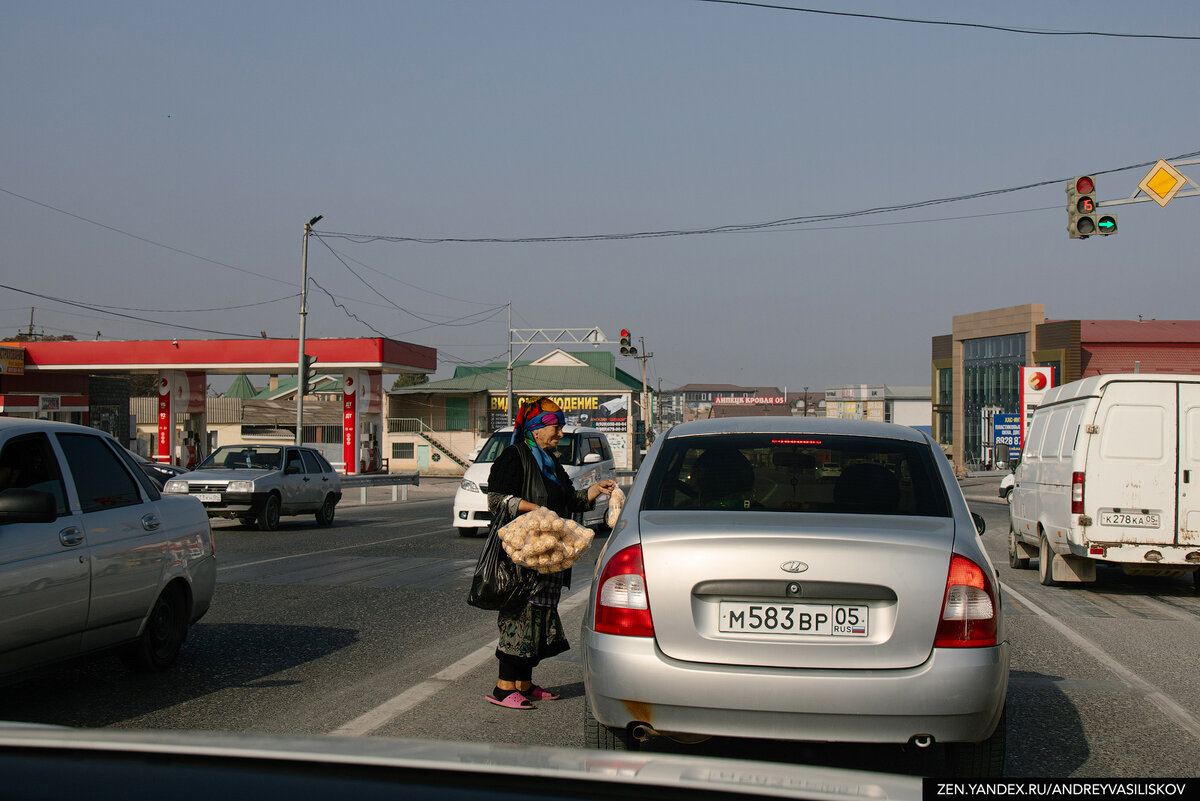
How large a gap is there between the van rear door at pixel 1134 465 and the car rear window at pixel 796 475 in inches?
297

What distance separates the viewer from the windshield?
2033 centimetres

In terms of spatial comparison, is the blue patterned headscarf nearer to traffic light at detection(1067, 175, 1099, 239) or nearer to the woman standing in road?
the woman standing in road

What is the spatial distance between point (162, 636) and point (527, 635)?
265cm

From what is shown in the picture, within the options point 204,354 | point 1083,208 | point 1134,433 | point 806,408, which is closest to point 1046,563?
point 1134,433

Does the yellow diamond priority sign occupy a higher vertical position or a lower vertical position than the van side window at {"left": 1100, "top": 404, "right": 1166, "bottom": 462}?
higher

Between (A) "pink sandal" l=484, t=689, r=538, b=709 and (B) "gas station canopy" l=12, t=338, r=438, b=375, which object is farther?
(B) "gas station canopy" l=12, t=338, r=438, b=375

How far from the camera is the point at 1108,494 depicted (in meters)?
11.6

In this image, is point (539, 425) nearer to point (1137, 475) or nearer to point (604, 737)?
point (604, 737)

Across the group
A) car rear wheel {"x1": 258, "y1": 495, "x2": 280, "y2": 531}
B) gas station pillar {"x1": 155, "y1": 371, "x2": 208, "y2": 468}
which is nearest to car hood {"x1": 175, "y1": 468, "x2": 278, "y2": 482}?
car rear wheel {"x1": 258, "y1": 495, "x2": 280, "y2": 531}

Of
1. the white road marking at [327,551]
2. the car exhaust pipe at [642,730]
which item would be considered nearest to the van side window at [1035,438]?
the white road marking at [327,551]

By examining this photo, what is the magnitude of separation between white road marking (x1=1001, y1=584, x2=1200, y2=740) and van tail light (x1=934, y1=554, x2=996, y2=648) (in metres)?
2.39

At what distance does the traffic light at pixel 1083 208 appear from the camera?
55.0ft

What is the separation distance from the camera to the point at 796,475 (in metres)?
5.16

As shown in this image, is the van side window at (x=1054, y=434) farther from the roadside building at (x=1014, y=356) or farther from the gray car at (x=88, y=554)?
the roadside building at (x=1014, y=356)
